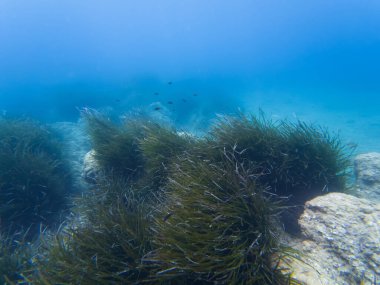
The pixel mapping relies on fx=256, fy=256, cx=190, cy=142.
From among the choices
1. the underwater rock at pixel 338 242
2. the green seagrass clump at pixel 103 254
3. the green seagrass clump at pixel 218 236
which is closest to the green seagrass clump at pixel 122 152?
the green seagrass clump at pixel 103 254

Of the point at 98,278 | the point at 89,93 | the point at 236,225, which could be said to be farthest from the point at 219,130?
the point at 89,93

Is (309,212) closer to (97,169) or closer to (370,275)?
(370,275)

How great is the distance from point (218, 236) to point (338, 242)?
5.84ft

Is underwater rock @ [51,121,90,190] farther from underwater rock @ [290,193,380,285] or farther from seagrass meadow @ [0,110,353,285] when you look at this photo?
underwater rock @ [290,193,380,285]

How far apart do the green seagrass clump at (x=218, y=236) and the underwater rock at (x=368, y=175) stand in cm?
530

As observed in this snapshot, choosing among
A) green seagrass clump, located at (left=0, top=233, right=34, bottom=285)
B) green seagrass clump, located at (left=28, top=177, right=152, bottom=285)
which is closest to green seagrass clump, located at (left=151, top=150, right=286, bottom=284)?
green seagrass clump, located at (left=28, top=177, right=152, bottom=285)

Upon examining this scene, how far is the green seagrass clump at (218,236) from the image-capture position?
268 centimetres

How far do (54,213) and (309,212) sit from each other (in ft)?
19.7

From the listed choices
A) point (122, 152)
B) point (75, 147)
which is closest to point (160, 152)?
point (122, 152)

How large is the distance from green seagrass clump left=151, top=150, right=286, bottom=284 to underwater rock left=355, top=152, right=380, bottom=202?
5.30 meters

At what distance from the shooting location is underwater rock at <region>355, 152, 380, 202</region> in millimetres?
7037

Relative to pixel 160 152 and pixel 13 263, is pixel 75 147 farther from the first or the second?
pixel 13 263

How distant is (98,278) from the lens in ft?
9.29

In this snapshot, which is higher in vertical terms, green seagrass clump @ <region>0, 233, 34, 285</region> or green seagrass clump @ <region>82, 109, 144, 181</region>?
green seagrass clump @ <region>82, 109, 144, 181</region>
